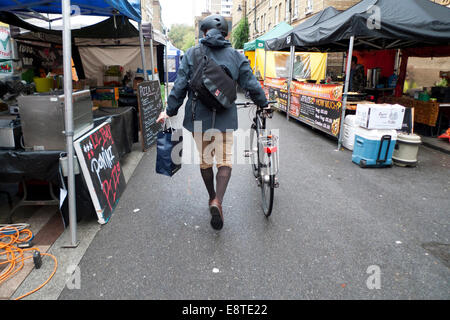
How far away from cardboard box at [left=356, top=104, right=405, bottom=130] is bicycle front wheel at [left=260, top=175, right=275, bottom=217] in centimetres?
314

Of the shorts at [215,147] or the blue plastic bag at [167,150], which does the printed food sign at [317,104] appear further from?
the blue plastic bag at [167,150]

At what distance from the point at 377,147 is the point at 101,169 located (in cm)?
463

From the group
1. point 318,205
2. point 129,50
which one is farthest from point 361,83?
point 318,205

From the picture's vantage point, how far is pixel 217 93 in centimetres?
302

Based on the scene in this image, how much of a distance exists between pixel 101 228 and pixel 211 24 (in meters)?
2.45

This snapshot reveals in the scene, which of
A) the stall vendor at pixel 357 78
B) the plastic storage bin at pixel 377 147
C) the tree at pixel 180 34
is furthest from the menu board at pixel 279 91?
the tree at pixel 180 34

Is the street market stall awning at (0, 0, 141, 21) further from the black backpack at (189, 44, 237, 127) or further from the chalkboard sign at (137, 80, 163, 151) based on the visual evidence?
the black backpack at (189, 44, 237, 127)

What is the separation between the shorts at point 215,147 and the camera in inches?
132

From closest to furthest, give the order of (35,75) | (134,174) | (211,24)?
1. (211,24)
2. (134,174)
3. (35,75)

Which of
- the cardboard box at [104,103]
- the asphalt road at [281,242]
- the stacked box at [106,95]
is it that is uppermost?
the stacked box at [106,95]

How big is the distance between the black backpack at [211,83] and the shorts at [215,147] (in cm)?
35
